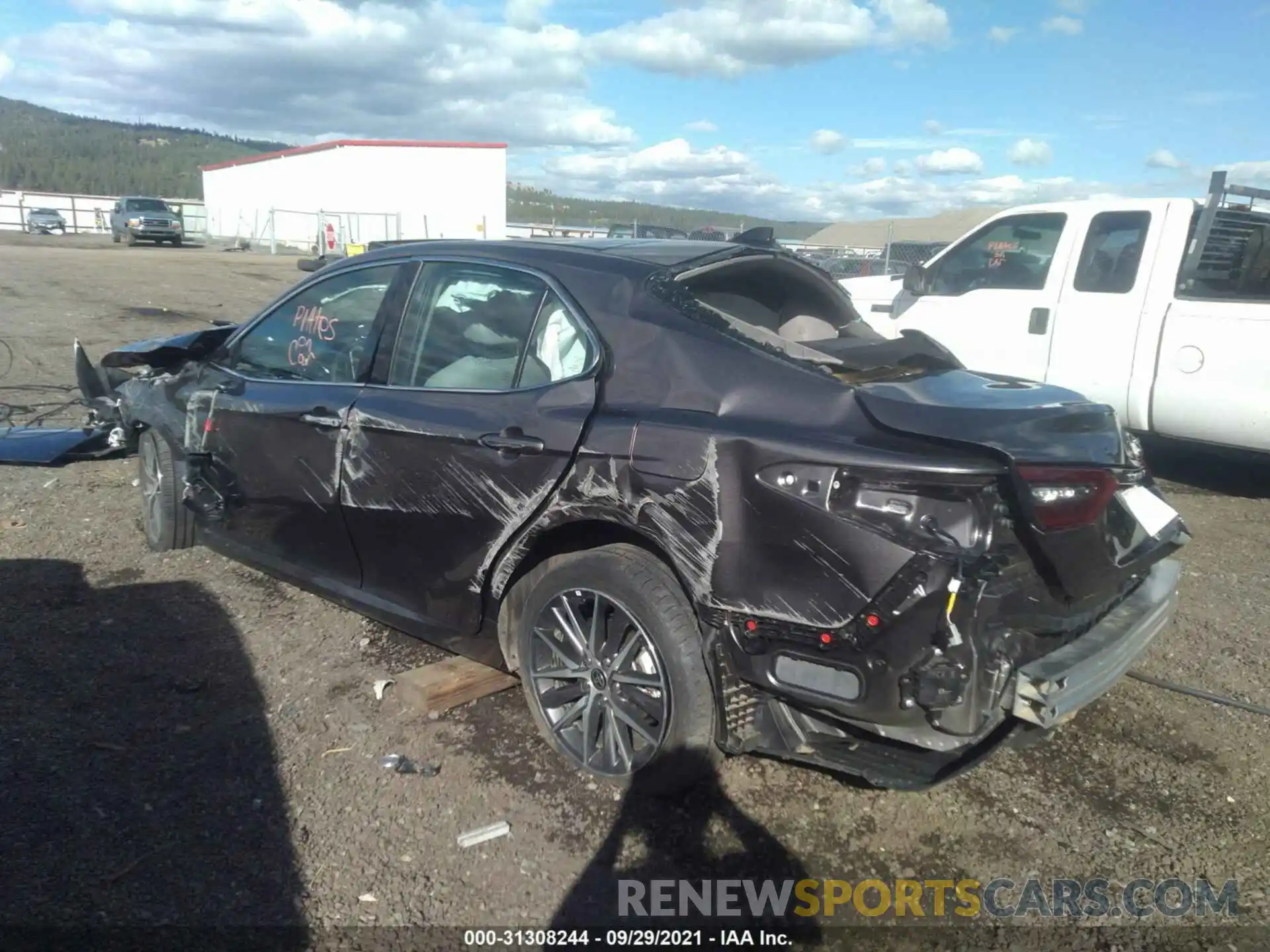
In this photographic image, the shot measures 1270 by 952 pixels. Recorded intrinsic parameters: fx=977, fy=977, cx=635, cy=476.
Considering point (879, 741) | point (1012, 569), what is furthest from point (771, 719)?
point (1012, 569)

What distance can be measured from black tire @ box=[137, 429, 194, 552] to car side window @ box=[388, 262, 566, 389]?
1.81 m

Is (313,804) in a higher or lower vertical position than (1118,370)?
lower

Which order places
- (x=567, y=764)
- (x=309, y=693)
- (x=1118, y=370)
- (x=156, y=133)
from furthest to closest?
(x=156, y=133), (x=1118, y=370), (x=309, y=693), (x=567, y=764)

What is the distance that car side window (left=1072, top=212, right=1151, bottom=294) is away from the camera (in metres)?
6.85

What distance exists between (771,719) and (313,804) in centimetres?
147

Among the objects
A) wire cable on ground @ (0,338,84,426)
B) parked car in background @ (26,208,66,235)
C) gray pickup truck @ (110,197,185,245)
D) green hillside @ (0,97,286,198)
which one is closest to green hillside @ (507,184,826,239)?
wire cable on ground @ (0,338,84,426)

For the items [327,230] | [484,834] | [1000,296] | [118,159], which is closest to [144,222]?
[327,230]

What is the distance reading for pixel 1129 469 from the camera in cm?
296

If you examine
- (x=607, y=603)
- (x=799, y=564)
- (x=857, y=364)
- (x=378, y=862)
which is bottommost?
(x=378, y=862)

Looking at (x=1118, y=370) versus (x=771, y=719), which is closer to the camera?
(x=771, y=719)

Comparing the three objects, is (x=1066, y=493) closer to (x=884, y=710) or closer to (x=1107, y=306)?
(x=884, y=710)

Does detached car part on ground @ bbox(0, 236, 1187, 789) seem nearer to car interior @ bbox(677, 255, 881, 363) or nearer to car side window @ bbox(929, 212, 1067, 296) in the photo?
car interior @ bbox(677, 255, 881, 363)

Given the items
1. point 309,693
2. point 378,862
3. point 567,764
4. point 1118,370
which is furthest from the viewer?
point 1118,370

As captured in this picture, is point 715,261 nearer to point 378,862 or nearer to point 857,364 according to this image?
point 857,364
